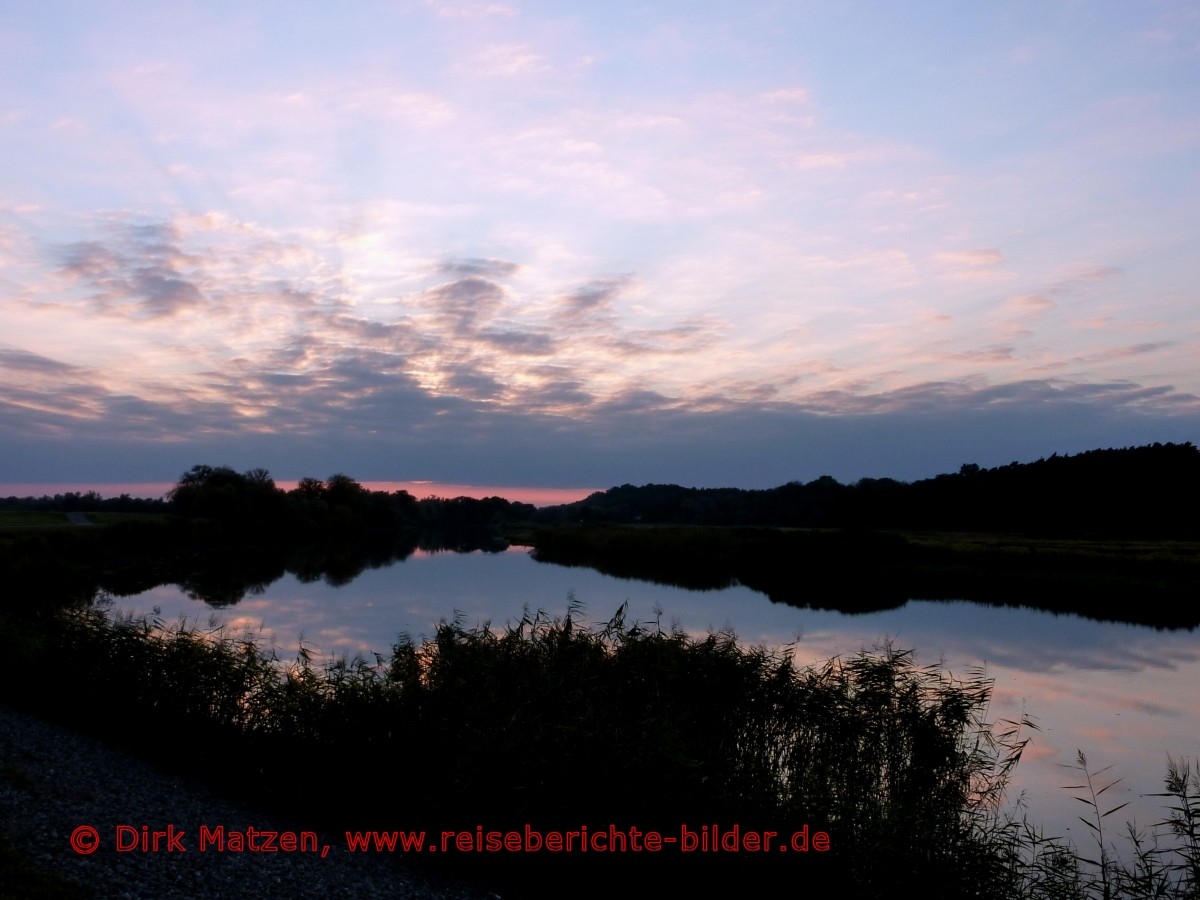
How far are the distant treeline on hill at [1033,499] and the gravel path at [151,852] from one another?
209ft

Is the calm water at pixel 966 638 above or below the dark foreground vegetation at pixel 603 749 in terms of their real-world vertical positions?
below

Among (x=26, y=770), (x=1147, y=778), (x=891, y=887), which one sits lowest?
(x=1147, y=778)

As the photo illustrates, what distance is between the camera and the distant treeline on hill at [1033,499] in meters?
60.4

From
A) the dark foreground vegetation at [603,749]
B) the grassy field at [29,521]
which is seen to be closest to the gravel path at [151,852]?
the dark foreground vegetation at [603,749]

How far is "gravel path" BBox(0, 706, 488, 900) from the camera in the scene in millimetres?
6258

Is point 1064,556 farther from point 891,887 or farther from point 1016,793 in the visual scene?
point 891,887

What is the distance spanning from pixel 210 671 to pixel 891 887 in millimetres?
8827

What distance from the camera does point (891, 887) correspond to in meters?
7.01

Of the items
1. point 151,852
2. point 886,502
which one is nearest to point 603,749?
point 151,852

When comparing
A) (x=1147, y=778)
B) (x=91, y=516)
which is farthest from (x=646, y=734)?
(x=91, y=516)

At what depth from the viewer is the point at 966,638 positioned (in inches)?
1021

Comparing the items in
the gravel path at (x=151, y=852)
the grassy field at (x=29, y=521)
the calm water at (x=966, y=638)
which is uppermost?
the grassy field at (x=29, y=521)

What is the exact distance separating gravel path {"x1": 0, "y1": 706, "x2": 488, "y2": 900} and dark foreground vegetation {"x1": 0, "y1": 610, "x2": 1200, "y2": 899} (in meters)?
0.53

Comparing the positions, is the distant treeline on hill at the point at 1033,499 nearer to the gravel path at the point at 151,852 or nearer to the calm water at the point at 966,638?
the calm water at the point at 966,638
